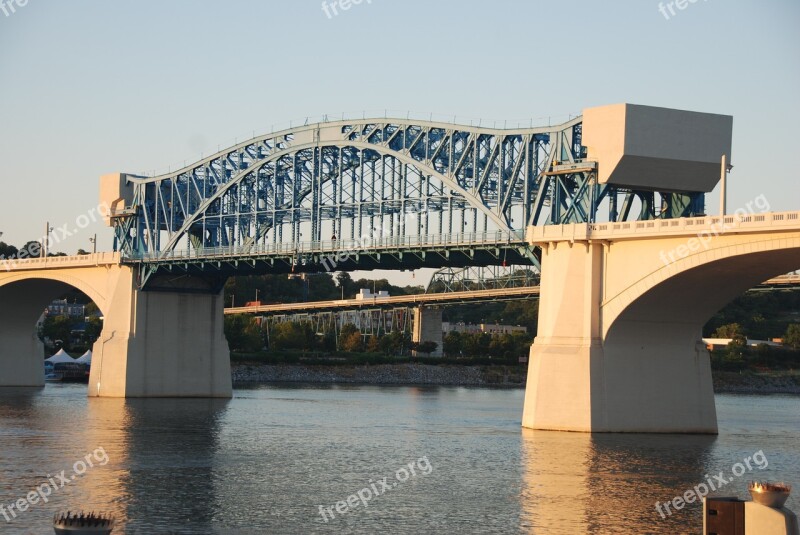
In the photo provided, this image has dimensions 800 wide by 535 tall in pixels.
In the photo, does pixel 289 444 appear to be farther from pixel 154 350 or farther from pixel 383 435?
pixel 154 350

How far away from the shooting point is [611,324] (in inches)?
2874

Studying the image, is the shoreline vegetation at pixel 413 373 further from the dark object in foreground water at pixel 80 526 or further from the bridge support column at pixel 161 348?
the dark object in foreground water at pixel 80 526

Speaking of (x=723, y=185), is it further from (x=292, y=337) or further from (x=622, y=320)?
(x=292, y=337)

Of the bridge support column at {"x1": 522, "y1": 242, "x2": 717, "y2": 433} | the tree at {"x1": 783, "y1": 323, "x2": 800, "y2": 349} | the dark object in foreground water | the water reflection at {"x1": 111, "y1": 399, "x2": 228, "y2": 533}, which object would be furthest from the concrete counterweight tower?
the tree at {"x1": 783, "y1": 323, "x2": 800, "y2": 349}

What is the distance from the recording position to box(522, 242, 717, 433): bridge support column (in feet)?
240

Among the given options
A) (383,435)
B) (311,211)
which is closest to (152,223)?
(311,211)

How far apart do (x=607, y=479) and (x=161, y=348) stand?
64.0 metres

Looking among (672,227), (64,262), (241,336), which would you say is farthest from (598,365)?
(241,336)

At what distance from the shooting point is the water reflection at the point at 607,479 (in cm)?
4494

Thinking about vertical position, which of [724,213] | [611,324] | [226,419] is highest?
[724,213]

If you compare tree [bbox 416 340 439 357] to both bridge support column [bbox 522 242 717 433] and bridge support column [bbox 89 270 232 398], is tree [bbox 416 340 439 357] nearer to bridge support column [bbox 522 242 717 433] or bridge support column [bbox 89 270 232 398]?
bridge support column [bbox 89 270 232 398]

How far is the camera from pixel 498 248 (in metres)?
87.6

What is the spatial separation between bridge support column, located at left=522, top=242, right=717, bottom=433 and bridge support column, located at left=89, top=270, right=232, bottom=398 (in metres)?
45.1

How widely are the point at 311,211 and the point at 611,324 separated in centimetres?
4039
